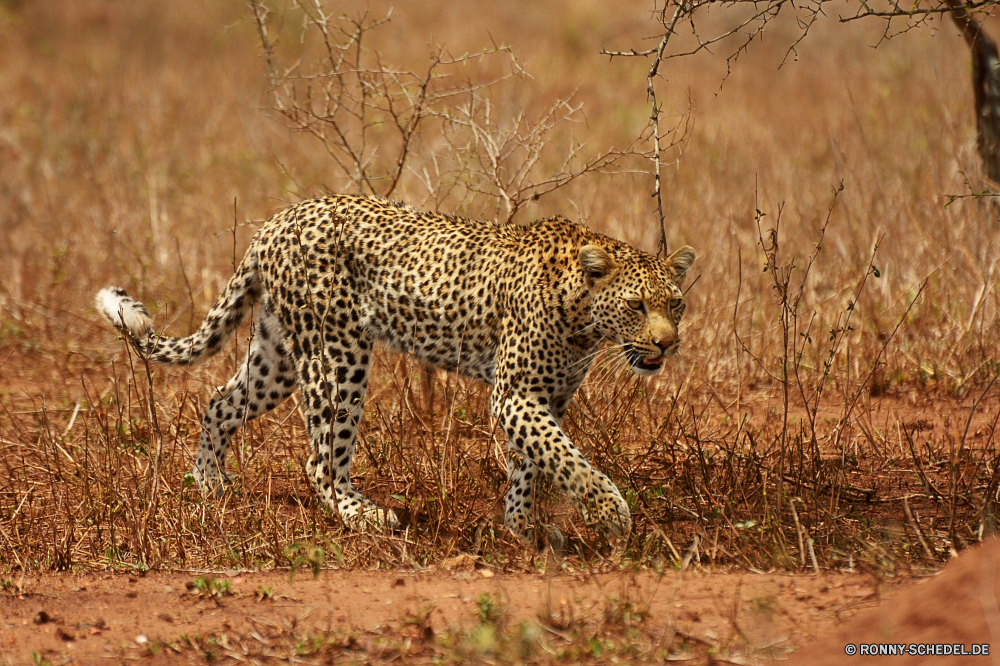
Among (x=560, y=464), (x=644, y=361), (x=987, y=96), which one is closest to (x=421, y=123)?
(x=987, y=96)

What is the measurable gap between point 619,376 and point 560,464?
1.36 meters

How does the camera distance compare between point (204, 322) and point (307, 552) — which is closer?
point (307, 552)

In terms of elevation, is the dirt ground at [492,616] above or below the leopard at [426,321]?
below

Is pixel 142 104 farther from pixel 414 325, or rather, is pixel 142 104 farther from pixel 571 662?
pixel 571 662

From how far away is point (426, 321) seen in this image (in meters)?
6.23

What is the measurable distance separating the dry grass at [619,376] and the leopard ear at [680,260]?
438 mm

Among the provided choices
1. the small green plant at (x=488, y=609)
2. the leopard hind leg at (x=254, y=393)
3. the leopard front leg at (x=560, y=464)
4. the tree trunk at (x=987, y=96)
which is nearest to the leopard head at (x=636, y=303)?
the leopard front leg at (x=560, y=464)

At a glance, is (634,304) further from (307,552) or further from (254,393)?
(254,393)

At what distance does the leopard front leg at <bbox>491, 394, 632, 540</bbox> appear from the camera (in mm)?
5309

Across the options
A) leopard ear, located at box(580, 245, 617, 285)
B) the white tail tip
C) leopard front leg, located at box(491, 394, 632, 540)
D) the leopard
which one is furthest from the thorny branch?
the white tail tip

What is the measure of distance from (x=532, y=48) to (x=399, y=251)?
14.2 m

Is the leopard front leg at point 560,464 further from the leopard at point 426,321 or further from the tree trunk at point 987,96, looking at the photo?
the tree trunk at point 987,96

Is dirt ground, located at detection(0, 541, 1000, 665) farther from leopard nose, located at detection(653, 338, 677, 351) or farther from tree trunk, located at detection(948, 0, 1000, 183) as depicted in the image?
tree trunk, located at detection(948, 0, 1000, 183)

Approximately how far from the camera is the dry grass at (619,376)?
215 inches
